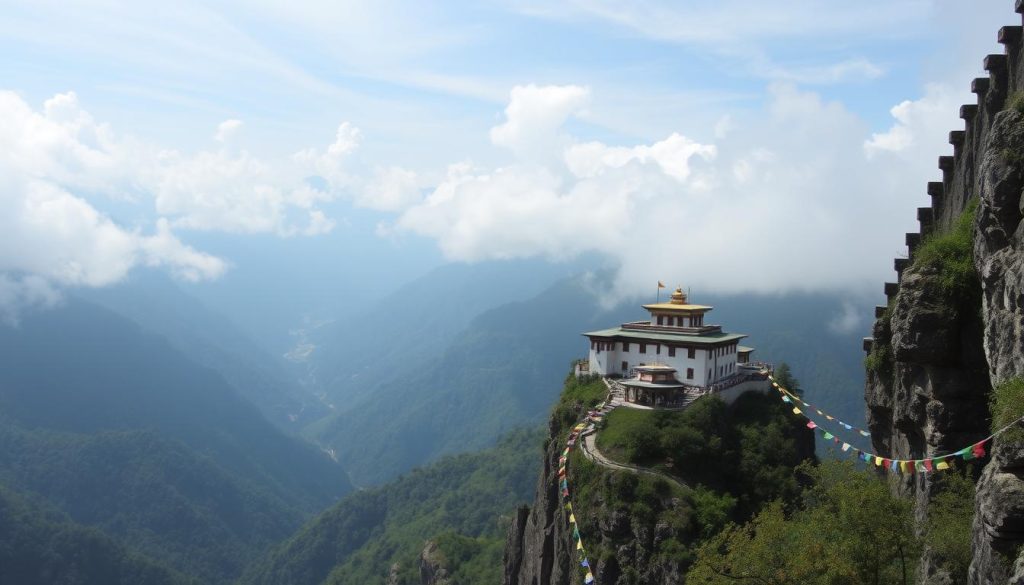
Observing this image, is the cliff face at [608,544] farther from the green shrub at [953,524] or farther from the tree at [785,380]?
the tree at [785,380]

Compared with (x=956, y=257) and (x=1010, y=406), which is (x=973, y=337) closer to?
(x=956, y=257)

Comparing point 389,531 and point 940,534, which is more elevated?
point 940,534

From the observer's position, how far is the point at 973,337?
82.0ft

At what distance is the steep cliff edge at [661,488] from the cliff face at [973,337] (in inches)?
569

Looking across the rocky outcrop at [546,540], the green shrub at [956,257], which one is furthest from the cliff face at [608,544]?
the green shrub at [956,257]

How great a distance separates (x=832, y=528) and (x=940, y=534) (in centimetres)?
339

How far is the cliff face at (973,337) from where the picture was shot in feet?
56.6

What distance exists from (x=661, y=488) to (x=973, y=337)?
24.8 meters

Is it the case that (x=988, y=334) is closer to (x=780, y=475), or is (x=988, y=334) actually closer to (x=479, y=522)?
(x=780, y=475)

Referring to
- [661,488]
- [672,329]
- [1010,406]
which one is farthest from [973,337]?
[672,329]

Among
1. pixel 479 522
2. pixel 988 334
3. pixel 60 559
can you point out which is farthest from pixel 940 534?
pixel 60 559

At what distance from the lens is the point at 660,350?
62.9 m

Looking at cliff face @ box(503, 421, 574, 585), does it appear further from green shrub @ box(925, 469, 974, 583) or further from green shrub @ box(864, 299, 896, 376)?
green shrub @ box(925, 469, 974, 583)

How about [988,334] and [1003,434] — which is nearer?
[1003,434]
